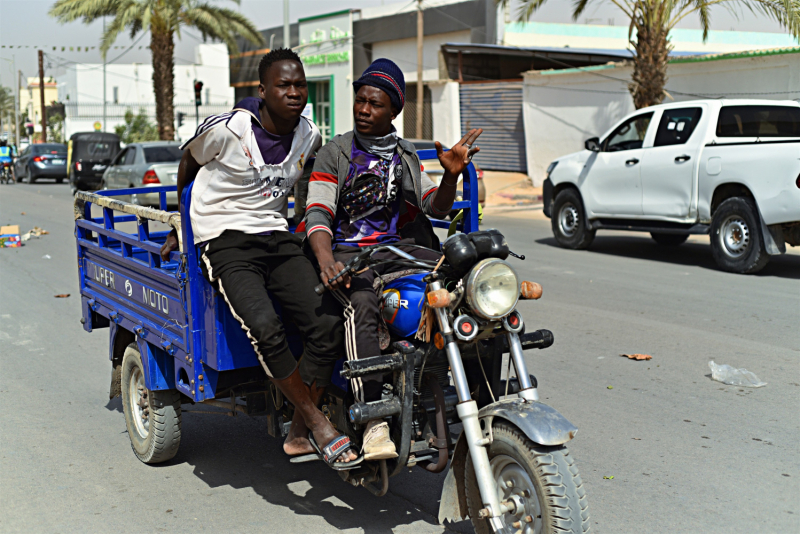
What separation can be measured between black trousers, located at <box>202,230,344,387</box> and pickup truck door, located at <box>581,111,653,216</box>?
8.84 metres

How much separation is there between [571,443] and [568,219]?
338 inches

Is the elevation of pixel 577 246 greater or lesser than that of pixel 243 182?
lesser

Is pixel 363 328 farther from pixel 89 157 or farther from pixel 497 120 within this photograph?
pixel 89 157

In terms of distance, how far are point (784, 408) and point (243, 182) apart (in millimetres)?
3778

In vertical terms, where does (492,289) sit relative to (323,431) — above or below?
above

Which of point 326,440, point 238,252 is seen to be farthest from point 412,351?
point 238,252

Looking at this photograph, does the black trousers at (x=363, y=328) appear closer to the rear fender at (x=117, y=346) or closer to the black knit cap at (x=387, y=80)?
the black knit cap at (x=387, y=80)

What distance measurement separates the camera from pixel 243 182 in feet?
12.8

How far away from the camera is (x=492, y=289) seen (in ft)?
10.3

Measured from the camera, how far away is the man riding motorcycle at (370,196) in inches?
136

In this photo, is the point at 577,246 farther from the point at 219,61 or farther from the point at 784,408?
the point at 219,61

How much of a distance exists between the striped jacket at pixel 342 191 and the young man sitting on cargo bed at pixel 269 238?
0.22 metres

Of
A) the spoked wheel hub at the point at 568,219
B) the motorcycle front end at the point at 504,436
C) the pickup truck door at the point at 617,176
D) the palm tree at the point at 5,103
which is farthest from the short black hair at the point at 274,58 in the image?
the palm tree at the point at 5,103

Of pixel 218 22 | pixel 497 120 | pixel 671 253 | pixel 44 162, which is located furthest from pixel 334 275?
pixel 44 162
